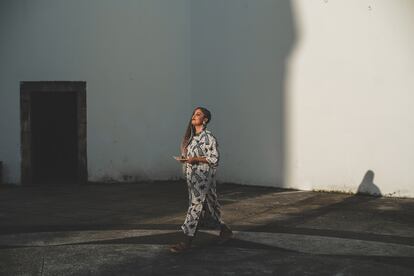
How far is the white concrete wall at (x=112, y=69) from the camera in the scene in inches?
554

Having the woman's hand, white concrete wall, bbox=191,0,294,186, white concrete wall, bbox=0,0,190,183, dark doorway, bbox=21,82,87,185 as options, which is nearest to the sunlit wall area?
white concrete wall, bbox=191,0,294,186

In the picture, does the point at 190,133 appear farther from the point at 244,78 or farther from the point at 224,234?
the point at 244,78

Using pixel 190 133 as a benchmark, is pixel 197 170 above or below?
below

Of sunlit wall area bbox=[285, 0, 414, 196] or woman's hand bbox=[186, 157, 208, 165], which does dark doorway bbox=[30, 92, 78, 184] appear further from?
woman's hand bbox=[186, 157, 208, 165]

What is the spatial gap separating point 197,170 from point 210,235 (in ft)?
3.92

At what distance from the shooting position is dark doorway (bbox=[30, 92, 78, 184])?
1596 centimetres

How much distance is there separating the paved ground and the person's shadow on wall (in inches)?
11.1

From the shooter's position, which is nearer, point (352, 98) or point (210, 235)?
point (210, 235)

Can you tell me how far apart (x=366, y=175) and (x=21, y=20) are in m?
8.15

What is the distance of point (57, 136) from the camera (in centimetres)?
1706

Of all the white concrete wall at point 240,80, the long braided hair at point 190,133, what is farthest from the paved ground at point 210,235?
the long braided hair at point 190,133

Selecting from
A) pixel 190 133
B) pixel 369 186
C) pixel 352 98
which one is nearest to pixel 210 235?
pixel 190 133

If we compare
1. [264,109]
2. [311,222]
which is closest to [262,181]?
[264,109]

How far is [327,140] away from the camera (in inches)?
486
